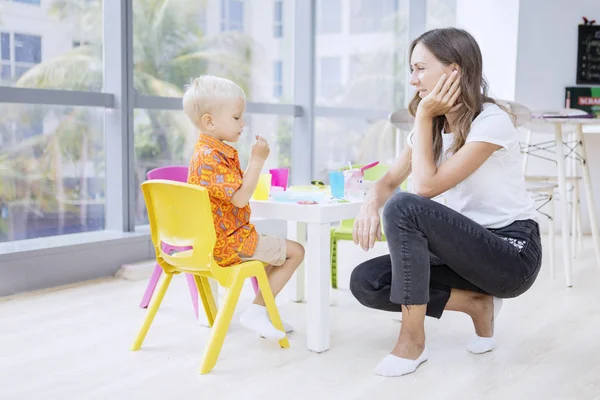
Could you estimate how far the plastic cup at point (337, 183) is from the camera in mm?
2316

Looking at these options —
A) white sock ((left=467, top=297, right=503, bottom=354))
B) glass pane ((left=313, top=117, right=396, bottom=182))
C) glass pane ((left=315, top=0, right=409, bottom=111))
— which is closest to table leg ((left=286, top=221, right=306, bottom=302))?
white sock ((left=467, top=297, right=503, bottom=354))

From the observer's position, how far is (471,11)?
5.49 meters

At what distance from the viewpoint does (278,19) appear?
4.77 meters

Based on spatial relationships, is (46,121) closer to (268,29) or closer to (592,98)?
(268,29)

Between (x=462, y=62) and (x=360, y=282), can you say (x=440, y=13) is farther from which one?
(x=360, y=282)

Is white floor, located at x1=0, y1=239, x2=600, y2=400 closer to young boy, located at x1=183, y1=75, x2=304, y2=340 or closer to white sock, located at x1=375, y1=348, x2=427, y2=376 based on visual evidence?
white sock, located at x1=375, y1=348, x2=427, y2=376

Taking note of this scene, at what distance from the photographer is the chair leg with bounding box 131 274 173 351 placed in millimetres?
2117

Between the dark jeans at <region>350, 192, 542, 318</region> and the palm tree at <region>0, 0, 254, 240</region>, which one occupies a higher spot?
the palm tree at <region>0, 0, 254, 240</region>

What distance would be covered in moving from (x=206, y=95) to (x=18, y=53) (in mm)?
1566

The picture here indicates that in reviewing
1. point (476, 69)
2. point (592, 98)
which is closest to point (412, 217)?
point (476, 69)

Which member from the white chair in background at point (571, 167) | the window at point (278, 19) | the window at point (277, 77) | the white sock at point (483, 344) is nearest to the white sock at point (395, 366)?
the white sock at point (483, 344)

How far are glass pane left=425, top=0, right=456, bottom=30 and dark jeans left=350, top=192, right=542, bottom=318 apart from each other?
442 cm

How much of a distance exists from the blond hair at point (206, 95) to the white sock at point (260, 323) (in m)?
0.63

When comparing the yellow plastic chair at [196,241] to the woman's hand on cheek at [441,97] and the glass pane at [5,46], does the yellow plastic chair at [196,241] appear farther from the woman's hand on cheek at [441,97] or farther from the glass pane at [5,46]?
the glass pane at [5,46]
